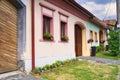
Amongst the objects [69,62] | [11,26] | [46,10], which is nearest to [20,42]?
[11,26]

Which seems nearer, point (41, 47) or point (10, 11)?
point (10, 11)

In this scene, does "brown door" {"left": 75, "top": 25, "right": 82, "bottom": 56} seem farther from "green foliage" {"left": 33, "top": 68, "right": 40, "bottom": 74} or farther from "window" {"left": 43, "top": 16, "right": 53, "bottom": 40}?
"green foliage" {"left": 33, "top": 68, "right": 40, "bottom": 74}

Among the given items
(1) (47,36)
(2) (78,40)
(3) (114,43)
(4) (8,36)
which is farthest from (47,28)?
(3) (114,43)

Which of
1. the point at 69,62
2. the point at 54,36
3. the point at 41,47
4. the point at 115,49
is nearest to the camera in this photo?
the point at 41,47

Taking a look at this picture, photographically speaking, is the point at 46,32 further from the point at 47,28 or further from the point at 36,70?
the point at 36,70

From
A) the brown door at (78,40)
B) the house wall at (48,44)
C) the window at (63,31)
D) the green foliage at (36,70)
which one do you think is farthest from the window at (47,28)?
the brown door at (78,40)

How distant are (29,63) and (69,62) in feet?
15.9

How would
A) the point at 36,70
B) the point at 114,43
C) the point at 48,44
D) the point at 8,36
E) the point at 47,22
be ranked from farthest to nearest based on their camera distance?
the point at 114,43
the point at 47,22
the point at 48,44
the point at 36,70
the point at 8,36

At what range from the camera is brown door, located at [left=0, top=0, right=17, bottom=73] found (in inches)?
330

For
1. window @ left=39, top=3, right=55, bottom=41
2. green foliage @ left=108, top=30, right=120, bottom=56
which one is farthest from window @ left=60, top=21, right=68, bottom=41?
green foliage @ left=108, top=30, right=120, bottom=56

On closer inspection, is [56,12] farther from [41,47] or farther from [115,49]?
[115,49]

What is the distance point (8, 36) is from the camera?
28.9 feet

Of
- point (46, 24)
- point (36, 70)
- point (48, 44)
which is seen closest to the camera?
point (36, 70)

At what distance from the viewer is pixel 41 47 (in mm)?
11062
